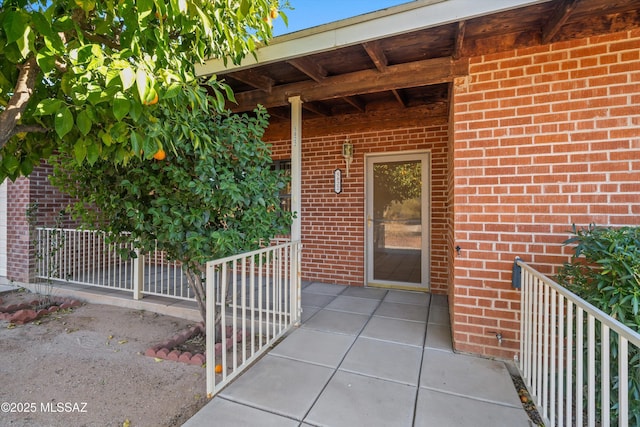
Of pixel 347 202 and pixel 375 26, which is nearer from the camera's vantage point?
pixel 375 26

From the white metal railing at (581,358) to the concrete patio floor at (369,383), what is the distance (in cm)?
26

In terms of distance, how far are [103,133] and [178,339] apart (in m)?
2.36

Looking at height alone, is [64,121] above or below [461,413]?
above

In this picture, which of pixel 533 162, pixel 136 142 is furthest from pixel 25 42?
pixel 533 162

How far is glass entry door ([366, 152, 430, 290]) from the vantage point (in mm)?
4367

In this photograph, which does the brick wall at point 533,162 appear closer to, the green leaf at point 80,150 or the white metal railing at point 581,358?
the white metal railing at point 581,358

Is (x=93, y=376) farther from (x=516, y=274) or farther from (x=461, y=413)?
(x=516, y=274)

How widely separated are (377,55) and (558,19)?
1.25 m

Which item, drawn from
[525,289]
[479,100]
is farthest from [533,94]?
[525,289]

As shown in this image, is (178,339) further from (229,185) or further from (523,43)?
(523,43)

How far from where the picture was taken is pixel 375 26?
2273mm

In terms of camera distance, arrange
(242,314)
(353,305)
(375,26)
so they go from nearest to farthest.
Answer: (375,26), (242,314), (353,305)

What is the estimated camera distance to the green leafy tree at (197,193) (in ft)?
7.84

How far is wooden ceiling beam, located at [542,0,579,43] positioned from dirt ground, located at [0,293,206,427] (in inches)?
142
